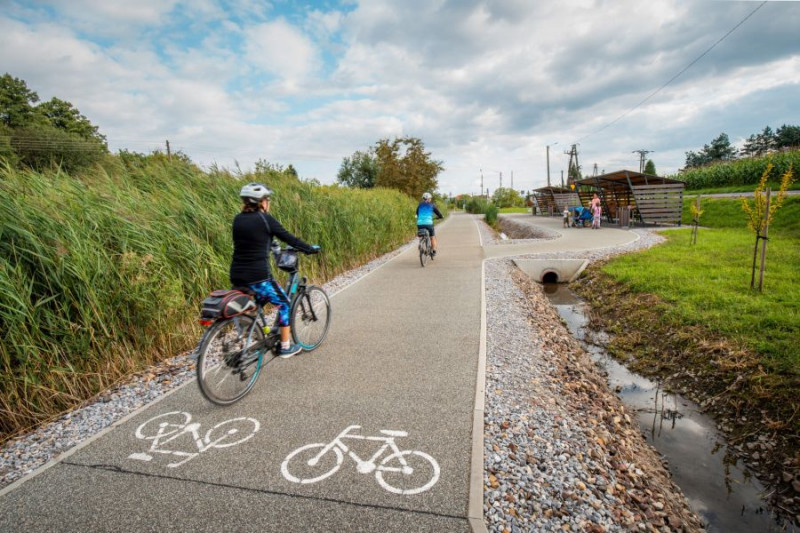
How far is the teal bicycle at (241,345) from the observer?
351 centimetres

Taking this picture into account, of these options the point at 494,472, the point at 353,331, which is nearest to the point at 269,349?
the point at 353,331

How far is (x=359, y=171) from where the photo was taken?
53.9 m

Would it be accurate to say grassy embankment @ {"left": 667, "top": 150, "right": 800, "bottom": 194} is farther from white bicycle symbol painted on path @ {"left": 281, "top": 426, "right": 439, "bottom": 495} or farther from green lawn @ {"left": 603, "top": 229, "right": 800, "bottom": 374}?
white bicycle symbol painted on path @ {"left": 281, "top": 426, "right": 439, "bottom": 495}

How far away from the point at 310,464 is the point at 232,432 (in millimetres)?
903

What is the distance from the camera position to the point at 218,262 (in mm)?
5855

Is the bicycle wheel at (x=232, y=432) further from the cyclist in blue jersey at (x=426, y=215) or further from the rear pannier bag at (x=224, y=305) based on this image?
the cyclist in blue jersey at (x=426, y=215)

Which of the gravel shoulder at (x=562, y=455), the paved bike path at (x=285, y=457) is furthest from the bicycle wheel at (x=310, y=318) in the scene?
the gravel shoulder at (x=562, y=455)

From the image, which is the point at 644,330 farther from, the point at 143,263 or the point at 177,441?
the point at 143,263

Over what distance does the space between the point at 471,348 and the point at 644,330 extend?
389 cm

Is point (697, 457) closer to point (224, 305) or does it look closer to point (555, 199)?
point (224, 305)

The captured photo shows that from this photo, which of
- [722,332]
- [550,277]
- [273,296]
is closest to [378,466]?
[273,296]

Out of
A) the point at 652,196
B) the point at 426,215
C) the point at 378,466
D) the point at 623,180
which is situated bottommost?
the point at 378,466

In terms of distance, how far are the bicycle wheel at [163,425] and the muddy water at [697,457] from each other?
4484 mm

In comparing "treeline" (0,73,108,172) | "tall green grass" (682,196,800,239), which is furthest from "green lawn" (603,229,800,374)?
"treeline" (0,73,108,172)
